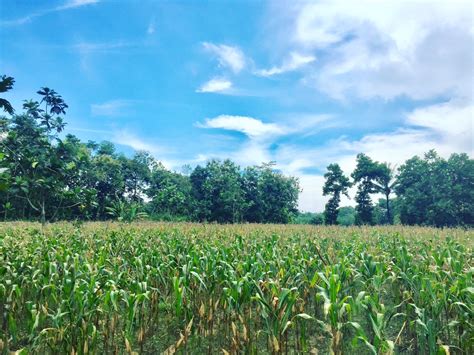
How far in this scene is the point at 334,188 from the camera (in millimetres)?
50250

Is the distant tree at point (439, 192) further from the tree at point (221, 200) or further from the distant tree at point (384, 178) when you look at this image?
the tree at point (221, 200)

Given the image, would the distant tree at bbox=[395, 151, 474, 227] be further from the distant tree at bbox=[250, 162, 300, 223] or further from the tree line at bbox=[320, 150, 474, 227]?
the distant tree at bbox=[250, 162, 300, 223]

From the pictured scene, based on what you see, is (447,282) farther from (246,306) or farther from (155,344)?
(155,344)

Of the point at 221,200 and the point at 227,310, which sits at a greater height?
the point at 221,200

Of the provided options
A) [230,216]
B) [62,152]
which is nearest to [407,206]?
[230,216]

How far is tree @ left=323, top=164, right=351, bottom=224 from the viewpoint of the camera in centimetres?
4885

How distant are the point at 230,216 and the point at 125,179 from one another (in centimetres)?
2157

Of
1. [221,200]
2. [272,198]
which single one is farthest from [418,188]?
[221,200]

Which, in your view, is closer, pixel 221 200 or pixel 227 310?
pixel 227 310

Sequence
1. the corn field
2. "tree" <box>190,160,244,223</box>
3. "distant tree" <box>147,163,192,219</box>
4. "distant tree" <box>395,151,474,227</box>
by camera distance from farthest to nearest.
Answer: "distant tree" <box>147,163,192,219</box>
"tree" <box>190,160,244,223</box>
"distant tree" <box>395,151,474,227</box>
the corn field

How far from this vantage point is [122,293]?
4613 millimetres

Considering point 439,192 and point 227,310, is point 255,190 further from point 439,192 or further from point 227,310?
point 227,310

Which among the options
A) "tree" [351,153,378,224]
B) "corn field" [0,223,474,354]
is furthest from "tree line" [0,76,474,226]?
"corn field" [0,223,474,354]

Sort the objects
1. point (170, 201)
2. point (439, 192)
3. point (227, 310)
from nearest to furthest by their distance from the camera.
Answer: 1. point (227, 310)
2. point (439, 192)
3. point (170, 201)
